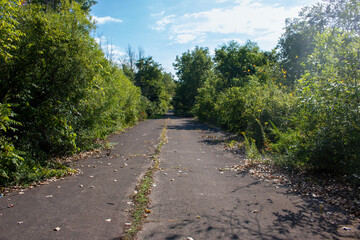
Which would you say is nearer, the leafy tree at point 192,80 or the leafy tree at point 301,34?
the leafy tree at point 301,34

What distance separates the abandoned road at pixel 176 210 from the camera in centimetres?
382

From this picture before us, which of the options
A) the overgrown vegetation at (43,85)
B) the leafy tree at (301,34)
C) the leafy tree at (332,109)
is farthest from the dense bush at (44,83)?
the leafy tree at (301,34)

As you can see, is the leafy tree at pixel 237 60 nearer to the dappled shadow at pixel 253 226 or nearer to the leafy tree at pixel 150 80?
the dappled shadow at pixel 253 226

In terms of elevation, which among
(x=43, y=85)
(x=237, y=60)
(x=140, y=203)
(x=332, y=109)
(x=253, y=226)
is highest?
(x=237, y=60)

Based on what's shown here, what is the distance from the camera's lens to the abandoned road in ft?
12.5

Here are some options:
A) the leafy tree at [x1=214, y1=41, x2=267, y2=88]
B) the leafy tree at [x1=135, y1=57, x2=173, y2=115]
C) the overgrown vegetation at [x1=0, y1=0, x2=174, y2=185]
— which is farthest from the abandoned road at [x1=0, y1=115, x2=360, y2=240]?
the leafy tree at [x1=135, y1=57, x2=173, y2=115]

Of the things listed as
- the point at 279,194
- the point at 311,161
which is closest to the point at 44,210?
the point at 279,194

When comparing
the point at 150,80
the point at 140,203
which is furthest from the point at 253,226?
the point at 150,80

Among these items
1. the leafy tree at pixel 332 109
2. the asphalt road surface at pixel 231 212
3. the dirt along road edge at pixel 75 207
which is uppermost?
the leafy tree at pixel 332 109

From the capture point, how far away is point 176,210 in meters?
4.71

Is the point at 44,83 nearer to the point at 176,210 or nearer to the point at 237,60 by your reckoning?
the point at 176,210

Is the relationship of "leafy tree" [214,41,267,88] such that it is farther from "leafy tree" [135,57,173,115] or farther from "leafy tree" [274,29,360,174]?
"leafy tree" [135,57,173,115]

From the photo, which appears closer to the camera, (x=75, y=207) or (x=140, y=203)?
(x=75, y=207)

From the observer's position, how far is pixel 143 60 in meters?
53.8
